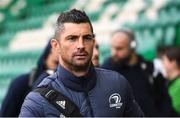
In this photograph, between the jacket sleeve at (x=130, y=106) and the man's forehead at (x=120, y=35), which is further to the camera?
the man's forehead at (x=120, y=35)

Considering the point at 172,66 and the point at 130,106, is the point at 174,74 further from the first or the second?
the point at 130,106

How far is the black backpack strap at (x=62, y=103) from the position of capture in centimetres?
287

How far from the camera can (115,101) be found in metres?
2.99

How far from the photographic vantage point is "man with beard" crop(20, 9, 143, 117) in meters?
2.87

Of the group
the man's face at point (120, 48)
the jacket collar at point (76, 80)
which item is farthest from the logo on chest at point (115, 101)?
the man's face at point (120, 48)

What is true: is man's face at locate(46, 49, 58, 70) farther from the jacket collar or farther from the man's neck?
the jacket collar

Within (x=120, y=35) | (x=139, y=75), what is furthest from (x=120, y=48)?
(x=139, y=75)

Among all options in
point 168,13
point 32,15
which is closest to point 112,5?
point 168,13

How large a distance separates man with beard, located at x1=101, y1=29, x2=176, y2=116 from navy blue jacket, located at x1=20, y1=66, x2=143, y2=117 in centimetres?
237

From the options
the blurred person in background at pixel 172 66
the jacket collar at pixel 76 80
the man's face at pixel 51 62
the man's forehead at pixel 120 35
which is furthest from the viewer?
the blurred person in background at pixel 172 66

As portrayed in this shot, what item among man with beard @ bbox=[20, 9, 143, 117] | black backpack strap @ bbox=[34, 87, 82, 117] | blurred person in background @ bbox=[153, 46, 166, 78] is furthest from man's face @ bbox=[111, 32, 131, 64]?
black backpack strap @ bbox=[34, 87, 82, 117]

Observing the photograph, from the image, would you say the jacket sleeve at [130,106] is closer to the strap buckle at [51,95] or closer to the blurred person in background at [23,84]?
the strap buckle at [51,95]

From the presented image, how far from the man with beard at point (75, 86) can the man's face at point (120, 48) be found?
2.55m

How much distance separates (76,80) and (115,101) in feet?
0.68
